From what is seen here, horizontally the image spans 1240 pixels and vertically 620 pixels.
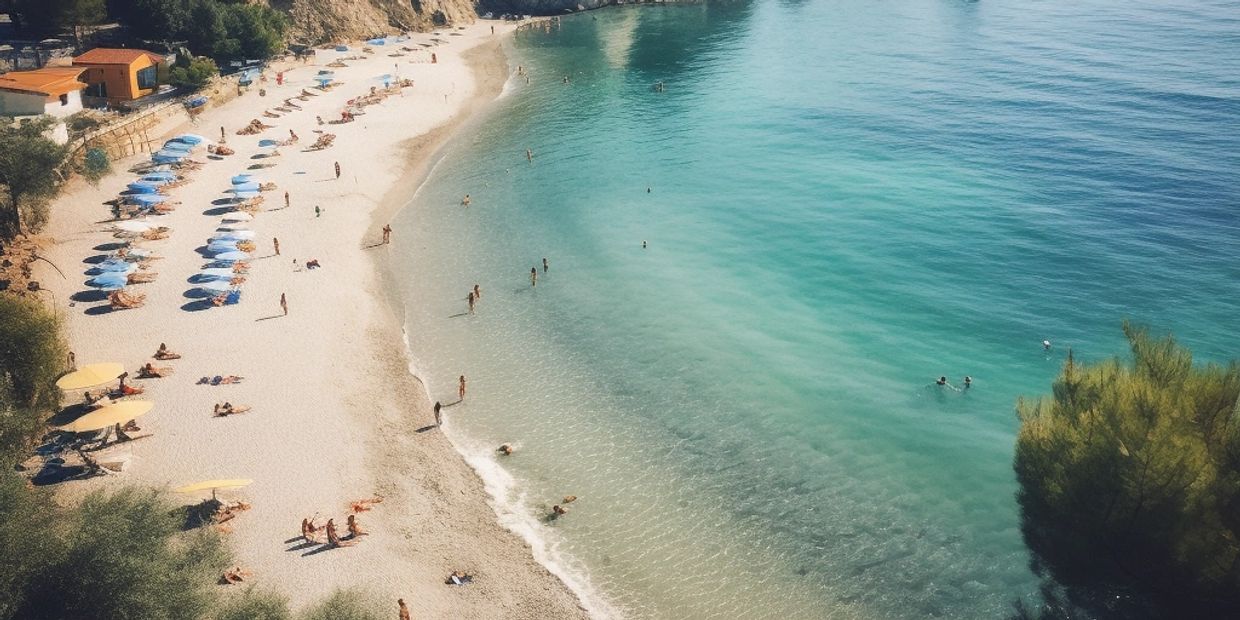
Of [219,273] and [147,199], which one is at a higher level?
[147,199]

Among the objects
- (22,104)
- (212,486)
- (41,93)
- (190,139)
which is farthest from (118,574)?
(190,139)

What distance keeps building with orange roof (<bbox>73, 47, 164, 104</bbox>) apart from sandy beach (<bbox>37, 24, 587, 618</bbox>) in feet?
14.4

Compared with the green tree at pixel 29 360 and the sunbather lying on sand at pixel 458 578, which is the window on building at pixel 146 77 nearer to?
the green tree at pixel 29 360

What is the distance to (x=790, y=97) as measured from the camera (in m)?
83.3

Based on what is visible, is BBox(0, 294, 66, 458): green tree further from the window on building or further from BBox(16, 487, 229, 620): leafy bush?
the window on building

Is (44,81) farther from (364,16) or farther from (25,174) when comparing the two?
(364,16)

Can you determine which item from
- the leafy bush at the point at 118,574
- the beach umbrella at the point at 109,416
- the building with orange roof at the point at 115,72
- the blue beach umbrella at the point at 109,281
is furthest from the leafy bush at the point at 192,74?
the leafy bush at the point at 118,574

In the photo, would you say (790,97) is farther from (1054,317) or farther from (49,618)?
(49,618)

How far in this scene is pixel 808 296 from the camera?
4516cm

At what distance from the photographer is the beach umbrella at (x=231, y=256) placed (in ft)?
145

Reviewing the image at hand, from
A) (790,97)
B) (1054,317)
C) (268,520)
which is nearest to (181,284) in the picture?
(268,520)

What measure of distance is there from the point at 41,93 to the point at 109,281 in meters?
20.2

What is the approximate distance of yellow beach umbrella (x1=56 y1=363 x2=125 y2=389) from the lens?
31.8m

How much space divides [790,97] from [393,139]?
3977 centimetres
